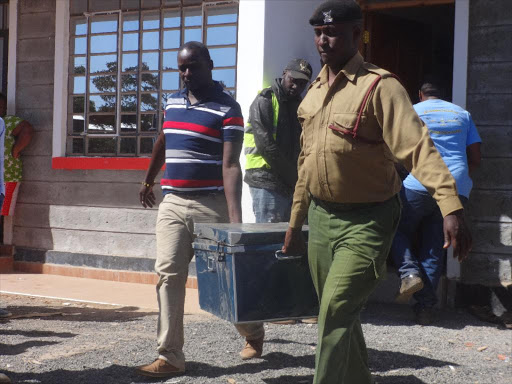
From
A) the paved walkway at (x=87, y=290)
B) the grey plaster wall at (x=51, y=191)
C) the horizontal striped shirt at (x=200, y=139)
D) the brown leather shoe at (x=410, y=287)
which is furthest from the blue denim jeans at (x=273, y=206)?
the grey plaster wall at (x=51, y=191)

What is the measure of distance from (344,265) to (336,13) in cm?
110

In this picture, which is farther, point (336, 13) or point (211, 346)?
point (211, 346)

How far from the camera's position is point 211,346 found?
5734 mm

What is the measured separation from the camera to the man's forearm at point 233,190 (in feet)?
16.2

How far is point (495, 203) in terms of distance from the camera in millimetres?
7242

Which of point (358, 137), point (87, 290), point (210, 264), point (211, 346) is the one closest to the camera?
point (358, 137)

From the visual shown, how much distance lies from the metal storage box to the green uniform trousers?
60 cm

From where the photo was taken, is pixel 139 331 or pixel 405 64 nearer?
pixel 139 331

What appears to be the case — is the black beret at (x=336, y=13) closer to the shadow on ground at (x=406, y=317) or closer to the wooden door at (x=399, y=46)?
the shadow on ground at (x=406, y=317)

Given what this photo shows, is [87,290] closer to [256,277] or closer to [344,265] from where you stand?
[256,277]

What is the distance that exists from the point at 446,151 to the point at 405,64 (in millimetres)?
3008

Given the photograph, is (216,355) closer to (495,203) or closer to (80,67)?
(495,203)

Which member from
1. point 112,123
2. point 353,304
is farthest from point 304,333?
point 112,123

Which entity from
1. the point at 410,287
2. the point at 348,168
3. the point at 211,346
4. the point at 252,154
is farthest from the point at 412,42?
the point at 348,168
